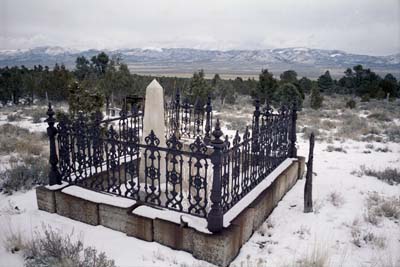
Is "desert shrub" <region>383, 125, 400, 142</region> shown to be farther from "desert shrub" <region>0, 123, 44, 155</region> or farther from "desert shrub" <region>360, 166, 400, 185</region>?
"desert shrub" <region>0, 123, 44, 155</region>

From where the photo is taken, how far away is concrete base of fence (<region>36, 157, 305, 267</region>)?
3.70 meters

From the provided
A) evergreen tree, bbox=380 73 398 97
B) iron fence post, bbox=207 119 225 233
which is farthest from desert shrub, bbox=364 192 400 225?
evergreen tree, bbox=380 73 398 97

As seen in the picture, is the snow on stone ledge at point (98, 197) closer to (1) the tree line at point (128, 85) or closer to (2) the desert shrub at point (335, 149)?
(1) the tree line at point (128, 85)

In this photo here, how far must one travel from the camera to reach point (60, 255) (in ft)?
11.6

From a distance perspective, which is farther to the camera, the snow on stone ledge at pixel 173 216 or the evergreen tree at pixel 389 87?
the evergreen tree at pixel 389 87

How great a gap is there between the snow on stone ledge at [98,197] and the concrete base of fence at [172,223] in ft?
0.14

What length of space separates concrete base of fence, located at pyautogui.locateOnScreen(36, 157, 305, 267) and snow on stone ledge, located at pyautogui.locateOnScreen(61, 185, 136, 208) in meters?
0.04

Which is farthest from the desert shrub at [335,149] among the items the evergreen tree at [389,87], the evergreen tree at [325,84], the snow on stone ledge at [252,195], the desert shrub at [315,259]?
the evergreen tree at [325,84]

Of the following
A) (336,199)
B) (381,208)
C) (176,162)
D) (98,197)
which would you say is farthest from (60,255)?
(381,208)

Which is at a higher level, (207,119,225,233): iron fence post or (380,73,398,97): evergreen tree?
(380,73,398,97): evergreen tree

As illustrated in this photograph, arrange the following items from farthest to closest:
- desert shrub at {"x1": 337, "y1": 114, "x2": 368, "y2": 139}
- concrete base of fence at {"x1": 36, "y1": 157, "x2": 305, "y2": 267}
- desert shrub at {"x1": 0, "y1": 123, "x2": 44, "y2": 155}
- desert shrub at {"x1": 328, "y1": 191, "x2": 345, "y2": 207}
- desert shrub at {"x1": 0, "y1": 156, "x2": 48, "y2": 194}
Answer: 1. desert shrub at {"x1": 337, "y1": 114, "x2": 368, "y2": 139}
2. desert shrub at {"x1": 0, "y1": 123, "x2": 44, "y2": 155}
3. desert shrub at {"x1": 0, "y1": 156, "x2": 48, "y2": 194}
4. desert shrub at {"x1": 328, "y1": 191, "x2": 345, "y2": 207}
5. concrete base of fence at {"x1": 36, "y1": 157, "x2": 305, "y2": 267}

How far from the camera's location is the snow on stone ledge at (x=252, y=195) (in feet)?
13.3

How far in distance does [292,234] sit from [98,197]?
3.01 metres

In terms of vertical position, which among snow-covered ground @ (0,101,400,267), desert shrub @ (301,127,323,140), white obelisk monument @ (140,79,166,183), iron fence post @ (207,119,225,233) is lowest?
snow-covered ground @ (0,101,400,267)
